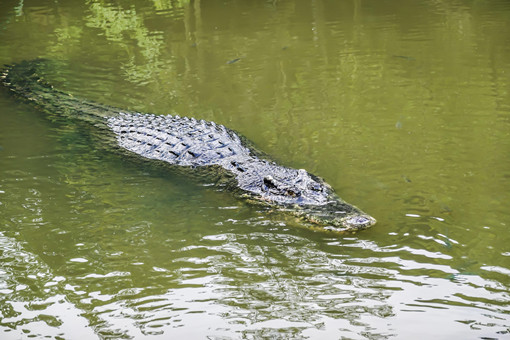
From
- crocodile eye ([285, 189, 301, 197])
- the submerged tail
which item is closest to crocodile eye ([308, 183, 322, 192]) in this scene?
crocodile eye ([285, 189, 301, 197])

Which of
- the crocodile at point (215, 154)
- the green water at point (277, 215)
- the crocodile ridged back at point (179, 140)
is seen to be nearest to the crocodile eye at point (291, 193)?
the crocodile at point (215, 154)

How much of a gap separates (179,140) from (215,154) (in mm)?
571

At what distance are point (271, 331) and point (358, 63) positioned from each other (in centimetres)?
653

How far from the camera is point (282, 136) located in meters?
6.93

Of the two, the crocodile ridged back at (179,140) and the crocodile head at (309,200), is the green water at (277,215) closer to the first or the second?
the crocodile head at (309,200)

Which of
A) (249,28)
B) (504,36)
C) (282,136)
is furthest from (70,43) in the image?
(504,36)

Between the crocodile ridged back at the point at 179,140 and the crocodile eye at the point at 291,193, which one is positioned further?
the crocodile ridged back at the point at 179,140

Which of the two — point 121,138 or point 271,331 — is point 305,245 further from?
point 121,138

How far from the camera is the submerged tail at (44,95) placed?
7689 mm

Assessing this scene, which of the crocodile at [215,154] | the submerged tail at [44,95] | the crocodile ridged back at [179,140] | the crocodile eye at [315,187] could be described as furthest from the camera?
the submerged tail at [44,95]

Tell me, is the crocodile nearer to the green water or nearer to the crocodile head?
the crocodile head

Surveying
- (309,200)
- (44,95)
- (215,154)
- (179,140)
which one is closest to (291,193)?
(309,200)

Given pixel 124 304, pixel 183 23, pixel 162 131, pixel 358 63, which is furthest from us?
pixel 183 23

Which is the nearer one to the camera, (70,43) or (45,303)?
(45,303)
